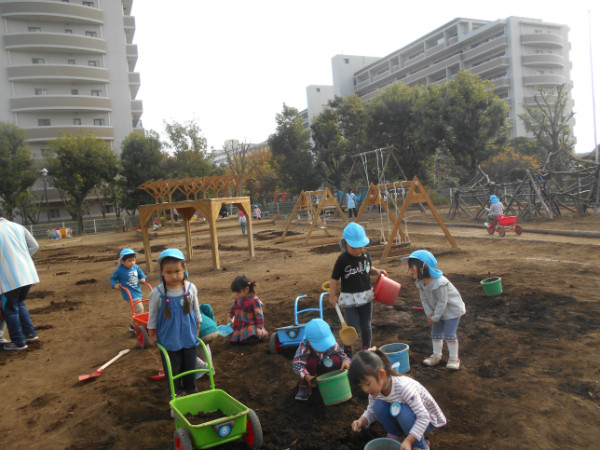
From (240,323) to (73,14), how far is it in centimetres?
5745

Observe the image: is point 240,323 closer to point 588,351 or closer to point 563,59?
point 588,351

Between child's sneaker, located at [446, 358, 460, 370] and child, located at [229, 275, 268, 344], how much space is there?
7.13 ft

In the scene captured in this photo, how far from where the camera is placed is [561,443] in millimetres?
Result: 2762

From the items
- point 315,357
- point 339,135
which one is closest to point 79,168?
point 339,135

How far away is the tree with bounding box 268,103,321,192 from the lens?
36312 millimetres

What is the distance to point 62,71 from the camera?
163ft

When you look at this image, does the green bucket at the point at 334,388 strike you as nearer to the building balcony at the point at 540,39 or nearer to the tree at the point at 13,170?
the tree at the point at 13,170

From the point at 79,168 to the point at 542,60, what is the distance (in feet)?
183

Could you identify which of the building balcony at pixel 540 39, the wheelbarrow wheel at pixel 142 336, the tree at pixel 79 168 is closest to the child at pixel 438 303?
the wheelbarrow wheel at pixel 142 336

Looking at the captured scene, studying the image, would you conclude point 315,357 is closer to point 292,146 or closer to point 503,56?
point 292,146

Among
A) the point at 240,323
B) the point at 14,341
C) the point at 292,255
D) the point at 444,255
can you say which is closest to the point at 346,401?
the point at 240,323

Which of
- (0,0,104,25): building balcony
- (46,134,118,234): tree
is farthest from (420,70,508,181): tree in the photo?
(0,0,104,25): building balcony

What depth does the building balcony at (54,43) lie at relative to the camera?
4778 cm

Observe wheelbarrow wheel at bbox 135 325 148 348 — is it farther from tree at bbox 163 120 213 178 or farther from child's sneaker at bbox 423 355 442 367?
tree at bbox 163 120 213 178
